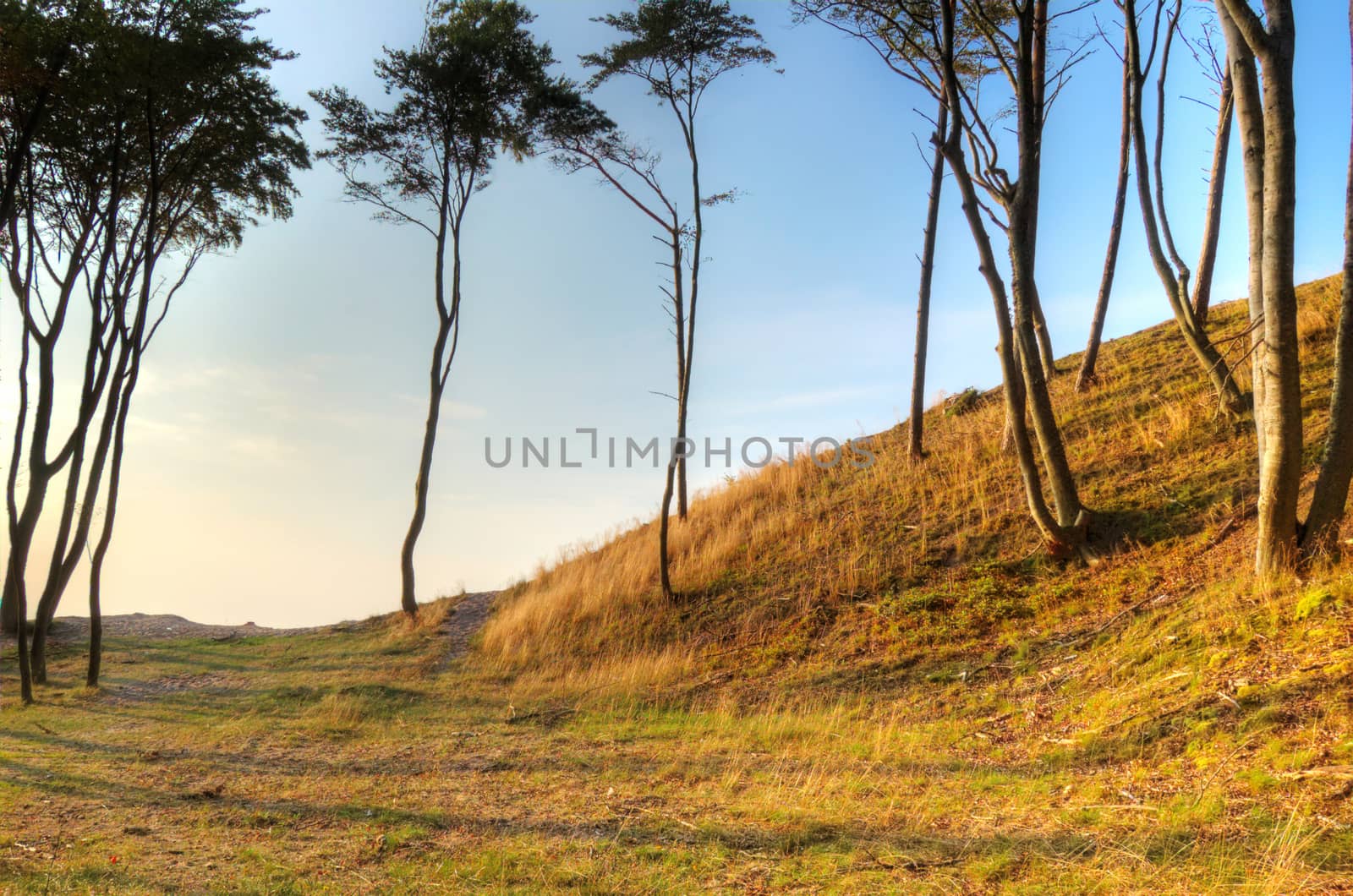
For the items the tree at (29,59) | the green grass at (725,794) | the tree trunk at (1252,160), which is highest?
the tree at (29,59)

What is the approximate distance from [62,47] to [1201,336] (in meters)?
15.3

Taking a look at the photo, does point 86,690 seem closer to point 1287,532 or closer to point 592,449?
point 592,449

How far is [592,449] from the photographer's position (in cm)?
1603

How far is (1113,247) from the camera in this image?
13.8m

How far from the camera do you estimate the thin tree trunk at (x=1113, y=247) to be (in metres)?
13.6

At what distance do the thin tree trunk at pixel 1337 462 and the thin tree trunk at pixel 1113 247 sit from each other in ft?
24.8

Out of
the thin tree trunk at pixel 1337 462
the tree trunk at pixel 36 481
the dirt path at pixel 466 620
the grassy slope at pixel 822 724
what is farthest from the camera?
the dirt path at pixel 466 620

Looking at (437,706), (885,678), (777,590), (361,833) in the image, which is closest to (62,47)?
(437,706)

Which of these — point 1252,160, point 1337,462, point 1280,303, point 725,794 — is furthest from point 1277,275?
point 725,794

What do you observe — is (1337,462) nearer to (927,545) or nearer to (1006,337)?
(1006,337)

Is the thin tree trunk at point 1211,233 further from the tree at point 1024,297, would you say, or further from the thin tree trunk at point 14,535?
the thin tree trunk at point 14,535

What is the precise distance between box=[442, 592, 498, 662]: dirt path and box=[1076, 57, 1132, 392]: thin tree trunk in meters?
11.6

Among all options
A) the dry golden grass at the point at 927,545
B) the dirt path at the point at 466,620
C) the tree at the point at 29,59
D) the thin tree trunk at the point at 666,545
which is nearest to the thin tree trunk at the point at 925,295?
the dry golden grass at the point at 927,545

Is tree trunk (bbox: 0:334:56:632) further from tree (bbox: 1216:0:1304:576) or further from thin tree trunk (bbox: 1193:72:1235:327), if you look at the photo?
thin tree trunk (bbox: 1193:72:1235:327)
